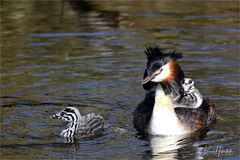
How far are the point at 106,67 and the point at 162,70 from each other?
126 inches

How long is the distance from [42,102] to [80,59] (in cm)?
244

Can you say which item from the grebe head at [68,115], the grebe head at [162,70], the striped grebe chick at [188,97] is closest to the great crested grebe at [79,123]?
the grebe head at [68,115]

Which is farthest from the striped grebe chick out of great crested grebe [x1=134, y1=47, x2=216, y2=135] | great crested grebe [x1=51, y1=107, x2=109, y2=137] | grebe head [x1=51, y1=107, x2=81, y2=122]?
grebe head [x1=51, y1=107, x2=81, y2=122]

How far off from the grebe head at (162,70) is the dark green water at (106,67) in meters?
0.75

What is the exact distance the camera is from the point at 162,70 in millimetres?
10000

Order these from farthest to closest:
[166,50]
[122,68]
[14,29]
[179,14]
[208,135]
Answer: [179,14] < [14,29] < [166,50] < [122,68] < [208,135]

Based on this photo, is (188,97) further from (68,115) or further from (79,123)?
(68,115)

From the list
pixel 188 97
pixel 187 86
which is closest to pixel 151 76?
pixel 187 86

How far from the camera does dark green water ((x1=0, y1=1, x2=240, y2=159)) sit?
376 inches

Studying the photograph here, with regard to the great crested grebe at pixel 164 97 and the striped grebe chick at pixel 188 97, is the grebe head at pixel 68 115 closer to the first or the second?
the great crested grebe at pixel 164 97

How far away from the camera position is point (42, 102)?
37.4 feet

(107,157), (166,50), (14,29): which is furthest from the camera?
(14,29)

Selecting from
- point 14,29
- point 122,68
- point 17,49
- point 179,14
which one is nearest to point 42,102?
point 122,68

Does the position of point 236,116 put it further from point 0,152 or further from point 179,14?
point 179,14
